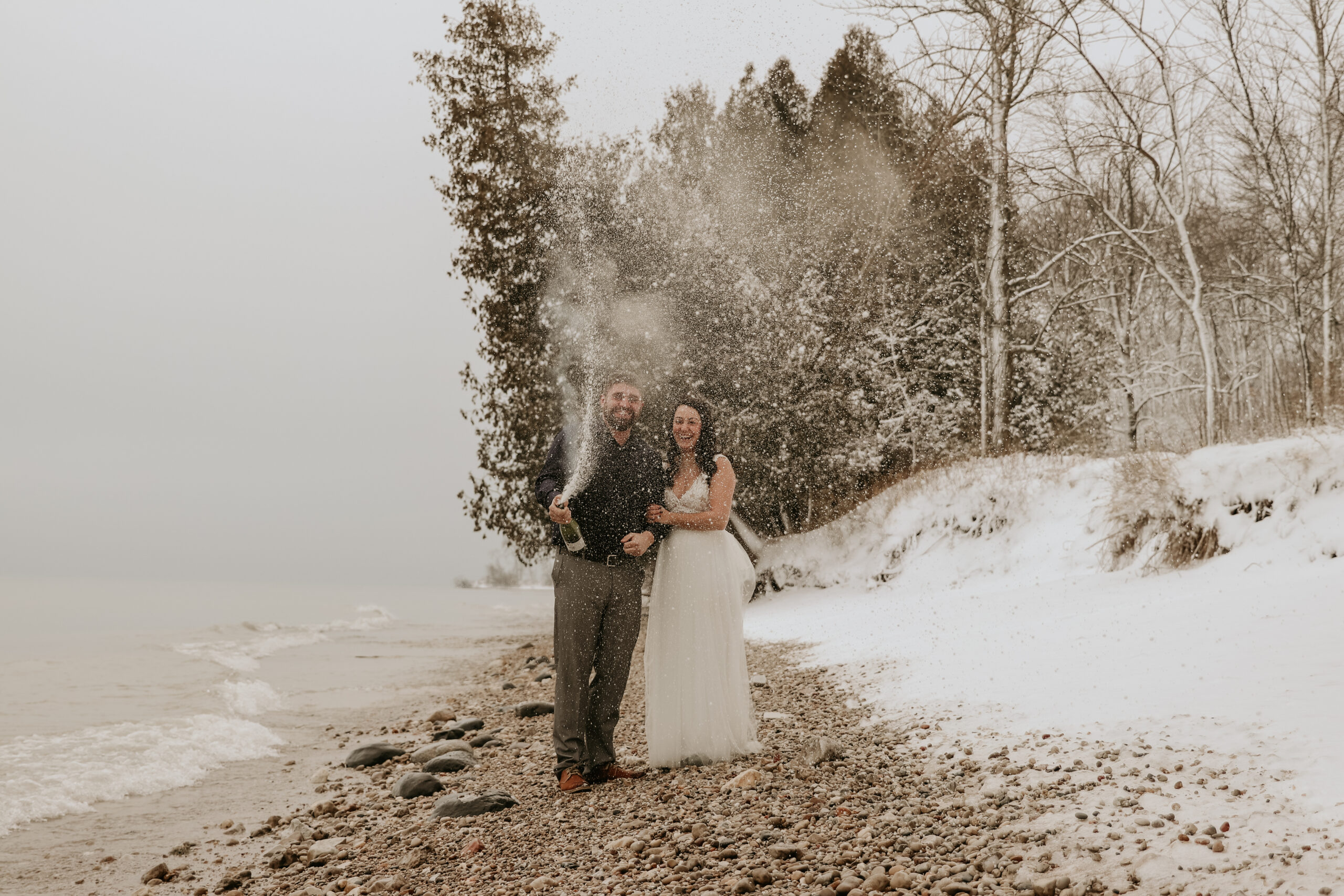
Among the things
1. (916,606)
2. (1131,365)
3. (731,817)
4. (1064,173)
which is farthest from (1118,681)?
(1131,365)

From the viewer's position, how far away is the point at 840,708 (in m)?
6.88

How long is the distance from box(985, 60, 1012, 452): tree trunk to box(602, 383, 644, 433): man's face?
12.9 meters

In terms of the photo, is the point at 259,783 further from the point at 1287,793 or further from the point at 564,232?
the point at 564,232

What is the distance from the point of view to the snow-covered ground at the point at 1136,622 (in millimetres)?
4082

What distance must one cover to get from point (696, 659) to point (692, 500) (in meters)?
1.00

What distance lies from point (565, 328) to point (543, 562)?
4.60m

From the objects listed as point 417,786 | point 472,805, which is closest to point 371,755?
point 417,786

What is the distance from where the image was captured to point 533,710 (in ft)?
29.5

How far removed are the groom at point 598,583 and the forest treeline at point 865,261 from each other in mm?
9001

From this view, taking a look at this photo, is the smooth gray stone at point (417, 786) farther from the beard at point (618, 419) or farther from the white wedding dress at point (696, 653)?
the beard at point (618, 419)

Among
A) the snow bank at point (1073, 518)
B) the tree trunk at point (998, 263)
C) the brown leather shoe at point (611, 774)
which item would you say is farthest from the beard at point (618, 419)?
the tree trunk at point (998, 263)

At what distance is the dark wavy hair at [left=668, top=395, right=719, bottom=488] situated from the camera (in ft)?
18.5

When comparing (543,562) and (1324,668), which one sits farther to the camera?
Result: (543,562)

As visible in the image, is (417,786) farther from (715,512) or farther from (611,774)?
(715,512)
